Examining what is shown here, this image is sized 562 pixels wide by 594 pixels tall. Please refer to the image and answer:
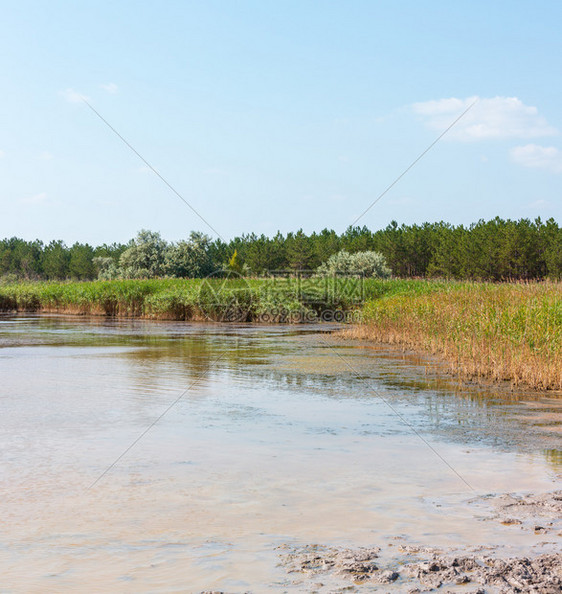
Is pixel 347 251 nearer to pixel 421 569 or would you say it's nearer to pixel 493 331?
pixel 493 331

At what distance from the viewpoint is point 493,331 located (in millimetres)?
15227

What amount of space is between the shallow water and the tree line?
33.7 m

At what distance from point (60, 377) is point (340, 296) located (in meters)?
24.8

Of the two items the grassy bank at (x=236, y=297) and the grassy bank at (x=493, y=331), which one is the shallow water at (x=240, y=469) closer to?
the grassy bank at (x=493, y=331)

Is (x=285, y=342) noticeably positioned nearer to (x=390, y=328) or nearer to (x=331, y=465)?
(x=390, y=328)

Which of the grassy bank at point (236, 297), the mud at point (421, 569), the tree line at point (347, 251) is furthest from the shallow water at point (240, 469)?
the tree line at point (347, 251)

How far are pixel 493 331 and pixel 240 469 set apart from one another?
9.56m

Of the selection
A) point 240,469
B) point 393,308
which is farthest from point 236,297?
point 240,469

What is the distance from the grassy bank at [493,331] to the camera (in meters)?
13.2

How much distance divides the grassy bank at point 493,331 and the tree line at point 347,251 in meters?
24.0

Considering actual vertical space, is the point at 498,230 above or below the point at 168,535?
above

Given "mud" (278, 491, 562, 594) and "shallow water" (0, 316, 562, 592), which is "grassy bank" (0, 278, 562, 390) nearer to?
"shallow water" (0, 316, 562, 592)

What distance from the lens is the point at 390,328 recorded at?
76.5 ft

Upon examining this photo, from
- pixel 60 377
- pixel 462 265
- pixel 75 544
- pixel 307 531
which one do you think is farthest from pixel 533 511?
pixel 462 265
